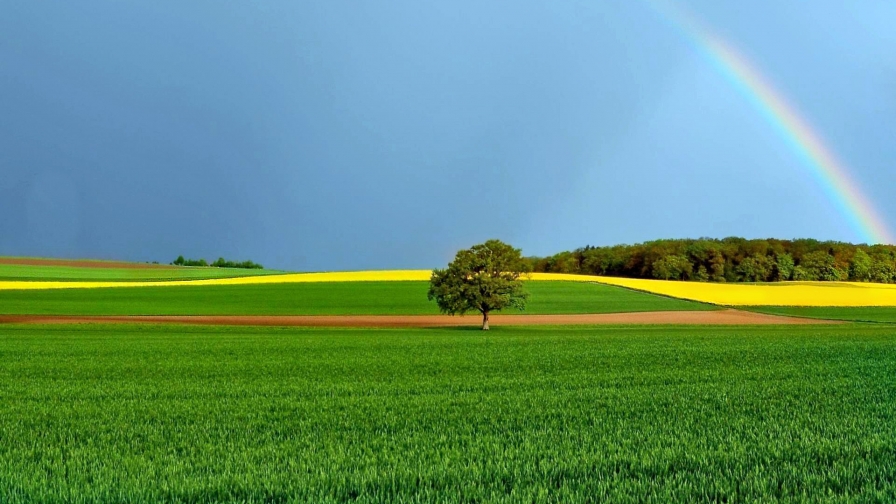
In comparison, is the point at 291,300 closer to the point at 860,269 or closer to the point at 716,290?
the point at 716,290

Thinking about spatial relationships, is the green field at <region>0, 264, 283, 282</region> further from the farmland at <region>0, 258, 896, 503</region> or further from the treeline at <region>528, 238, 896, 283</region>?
the farmland at <region>0, 258, 896, 503</region>

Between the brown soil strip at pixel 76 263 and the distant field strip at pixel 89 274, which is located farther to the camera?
the brown soil strip at pixel 76 263

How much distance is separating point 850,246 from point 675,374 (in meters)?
121

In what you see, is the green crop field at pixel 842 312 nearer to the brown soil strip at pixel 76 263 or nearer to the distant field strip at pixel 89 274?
the distant field strip at pixel 89 274

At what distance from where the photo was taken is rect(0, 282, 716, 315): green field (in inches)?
2229

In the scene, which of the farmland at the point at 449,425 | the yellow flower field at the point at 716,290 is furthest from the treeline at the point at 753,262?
the farmland at the point at 449,425

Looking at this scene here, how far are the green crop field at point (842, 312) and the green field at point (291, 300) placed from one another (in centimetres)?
646

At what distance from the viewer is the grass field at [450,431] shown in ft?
22.2

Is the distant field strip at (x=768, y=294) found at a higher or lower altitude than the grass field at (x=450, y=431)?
higher

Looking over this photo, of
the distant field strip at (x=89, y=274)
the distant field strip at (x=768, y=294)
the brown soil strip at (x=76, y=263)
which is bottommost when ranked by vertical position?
the distant field strip at (x=768, y=294)

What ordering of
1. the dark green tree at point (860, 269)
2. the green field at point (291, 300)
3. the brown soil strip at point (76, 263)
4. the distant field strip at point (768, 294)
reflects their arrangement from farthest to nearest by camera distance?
the dark green tree at point (860, 269) → the brown soil strip at point (76, 263) → the distant field strip at point (768, 294) → the green field at point (291, 300)

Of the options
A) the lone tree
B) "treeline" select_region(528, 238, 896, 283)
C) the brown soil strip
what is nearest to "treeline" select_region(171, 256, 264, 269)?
the brown soil strip

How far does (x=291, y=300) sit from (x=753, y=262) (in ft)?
260

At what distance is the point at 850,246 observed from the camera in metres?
120
